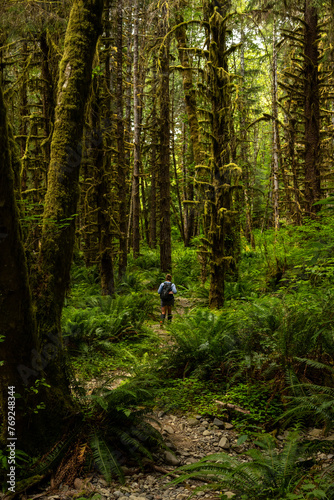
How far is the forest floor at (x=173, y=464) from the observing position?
3.33 m

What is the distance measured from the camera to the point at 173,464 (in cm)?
391

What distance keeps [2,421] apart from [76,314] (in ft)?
15.5

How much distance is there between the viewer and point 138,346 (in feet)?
25.8

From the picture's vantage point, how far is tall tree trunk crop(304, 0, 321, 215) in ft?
38.4

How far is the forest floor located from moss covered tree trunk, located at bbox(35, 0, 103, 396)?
3.07ft

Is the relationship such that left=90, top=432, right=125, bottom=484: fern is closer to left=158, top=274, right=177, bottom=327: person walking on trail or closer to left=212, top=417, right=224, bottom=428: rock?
left=212, top=417, right=224, bottom=428: rock

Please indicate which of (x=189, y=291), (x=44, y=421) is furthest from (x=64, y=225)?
(x=189, y=291)

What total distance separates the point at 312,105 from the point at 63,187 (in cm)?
1050

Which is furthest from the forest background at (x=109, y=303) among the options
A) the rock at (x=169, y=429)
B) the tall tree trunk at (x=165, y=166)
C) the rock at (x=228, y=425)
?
the tall tree trunk at (x=165, y=166)

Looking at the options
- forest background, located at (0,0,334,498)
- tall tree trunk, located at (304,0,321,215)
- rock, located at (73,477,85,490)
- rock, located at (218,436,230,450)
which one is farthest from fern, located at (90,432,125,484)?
tall tree trunk, located at (304,0,321,215)

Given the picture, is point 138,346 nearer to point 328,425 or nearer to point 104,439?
point 104,439

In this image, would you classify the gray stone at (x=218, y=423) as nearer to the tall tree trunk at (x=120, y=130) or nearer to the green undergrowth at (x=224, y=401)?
the green undergrowth at (x=224, y=401)

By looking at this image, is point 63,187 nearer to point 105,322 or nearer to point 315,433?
point 315,433

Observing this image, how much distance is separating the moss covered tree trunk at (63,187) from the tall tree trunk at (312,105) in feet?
30.6
